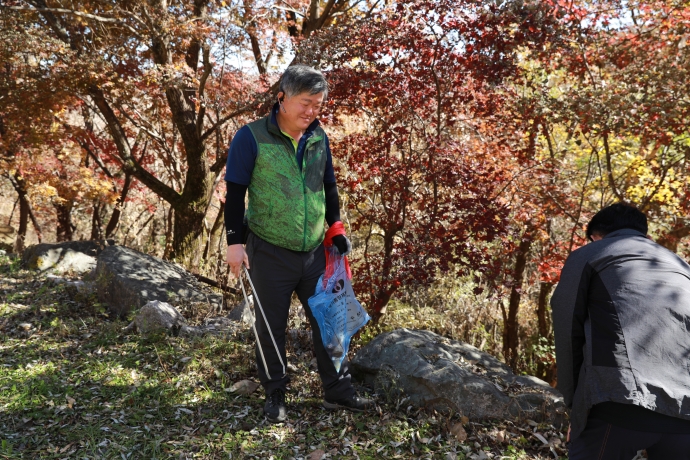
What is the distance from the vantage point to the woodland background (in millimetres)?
4371

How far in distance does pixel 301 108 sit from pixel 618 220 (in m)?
1.64

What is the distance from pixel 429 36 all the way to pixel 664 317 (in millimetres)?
3246

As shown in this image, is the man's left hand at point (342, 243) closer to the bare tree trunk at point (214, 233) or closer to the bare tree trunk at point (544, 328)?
the bare tree trunk at point (544, 328)

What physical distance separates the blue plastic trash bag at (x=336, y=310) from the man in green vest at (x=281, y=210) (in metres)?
0.07

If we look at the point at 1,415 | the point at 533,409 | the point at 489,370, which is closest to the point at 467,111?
the point at 489,370

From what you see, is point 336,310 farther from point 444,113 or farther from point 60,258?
point 60,258

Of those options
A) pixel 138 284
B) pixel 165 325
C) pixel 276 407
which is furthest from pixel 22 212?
pixel 276 407

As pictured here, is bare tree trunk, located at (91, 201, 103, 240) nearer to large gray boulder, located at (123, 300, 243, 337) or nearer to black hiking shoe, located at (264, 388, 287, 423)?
large gray boulder, located at (123, 300, 243, 337)

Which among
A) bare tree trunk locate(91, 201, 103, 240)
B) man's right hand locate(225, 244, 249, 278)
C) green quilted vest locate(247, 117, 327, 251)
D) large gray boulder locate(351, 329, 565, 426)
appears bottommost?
bare tree trunk locate(91, 201, 103, 240)

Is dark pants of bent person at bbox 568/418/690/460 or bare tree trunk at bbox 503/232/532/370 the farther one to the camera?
bare tree trunk at bbox 503/232/532/370

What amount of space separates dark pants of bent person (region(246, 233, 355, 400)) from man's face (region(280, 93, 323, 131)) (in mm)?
698

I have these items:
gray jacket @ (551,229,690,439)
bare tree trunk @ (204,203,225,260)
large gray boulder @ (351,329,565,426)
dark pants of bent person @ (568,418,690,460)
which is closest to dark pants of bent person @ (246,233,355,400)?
large gray boulder @ (351,329,565,426)

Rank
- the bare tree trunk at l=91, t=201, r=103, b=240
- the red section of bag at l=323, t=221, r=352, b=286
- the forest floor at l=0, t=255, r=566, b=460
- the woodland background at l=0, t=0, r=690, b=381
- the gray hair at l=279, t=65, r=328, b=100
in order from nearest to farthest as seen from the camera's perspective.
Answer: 1. the gray hair at l=279, t=65, r=328, b=100
2. the forest floor at l=0, t=255, r=566, b=460
3. the red section of bag at l=323, t=221, r=352, b=286
4. the woodland background at l=0, t=0, r=690, b=381
5. the bare tree trunk at l=91, t=201, r=103, b=240

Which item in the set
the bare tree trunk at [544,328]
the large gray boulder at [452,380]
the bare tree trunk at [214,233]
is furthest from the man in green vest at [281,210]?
the bare tree trunk at [214,233]
